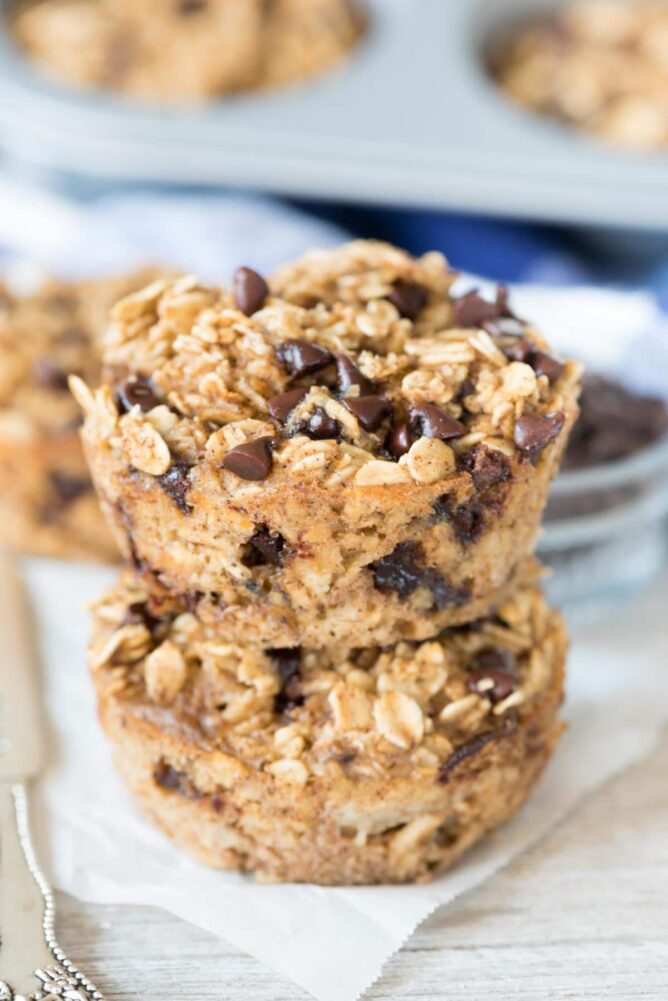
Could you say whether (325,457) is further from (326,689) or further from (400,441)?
(326,689)

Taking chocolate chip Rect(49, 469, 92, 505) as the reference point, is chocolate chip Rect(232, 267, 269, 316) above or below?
above

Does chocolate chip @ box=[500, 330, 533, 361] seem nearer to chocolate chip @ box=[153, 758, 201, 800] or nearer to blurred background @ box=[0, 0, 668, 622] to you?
chocolate chip @ box=[153, 758, 201, 800]

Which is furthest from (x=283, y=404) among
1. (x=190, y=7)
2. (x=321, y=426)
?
(x=190, y=7)

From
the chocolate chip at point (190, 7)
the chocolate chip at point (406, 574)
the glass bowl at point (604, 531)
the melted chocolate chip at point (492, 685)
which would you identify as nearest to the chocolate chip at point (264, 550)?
the chocolate chip at point (406, 574)

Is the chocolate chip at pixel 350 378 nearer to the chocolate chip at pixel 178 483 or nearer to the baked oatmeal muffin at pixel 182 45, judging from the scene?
the chocolate chip at pixel 178 483

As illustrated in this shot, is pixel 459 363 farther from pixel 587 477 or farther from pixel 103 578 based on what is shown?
pixel 103 578

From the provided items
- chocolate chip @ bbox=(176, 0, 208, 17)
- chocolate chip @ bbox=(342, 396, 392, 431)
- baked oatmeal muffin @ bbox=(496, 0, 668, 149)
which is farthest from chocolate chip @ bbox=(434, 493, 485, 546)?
chocolate chip @ bbox=(176, 0, 208, 17)
